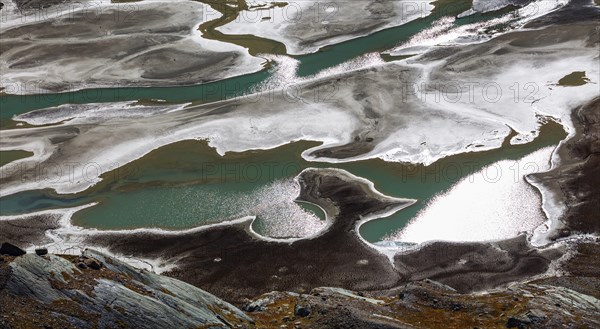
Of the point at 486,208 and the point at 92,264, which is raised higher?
the point at 92,264

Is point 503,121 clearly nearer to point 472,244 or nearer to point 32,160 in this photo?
point 472,244

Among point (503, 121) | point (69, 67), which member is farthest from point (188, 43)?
point (503, 121)

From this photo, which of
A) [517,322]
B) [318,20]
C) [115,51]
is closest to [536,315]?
[517,322]

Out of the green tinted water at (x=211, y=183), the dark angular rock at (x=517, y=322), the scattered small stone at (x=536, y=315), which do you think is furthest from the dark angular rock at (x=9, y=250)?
the scattered small stone at (x=536, y=315)

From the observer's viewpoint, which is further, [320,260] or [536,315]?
[320,260]

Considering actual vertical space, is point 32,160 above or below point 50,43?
below

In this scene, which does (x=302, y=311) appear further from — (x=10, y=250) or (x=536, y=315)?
(x=10, y=250)

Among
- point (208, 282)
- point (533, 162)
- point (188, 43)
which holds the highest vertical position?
point (188, 43)
